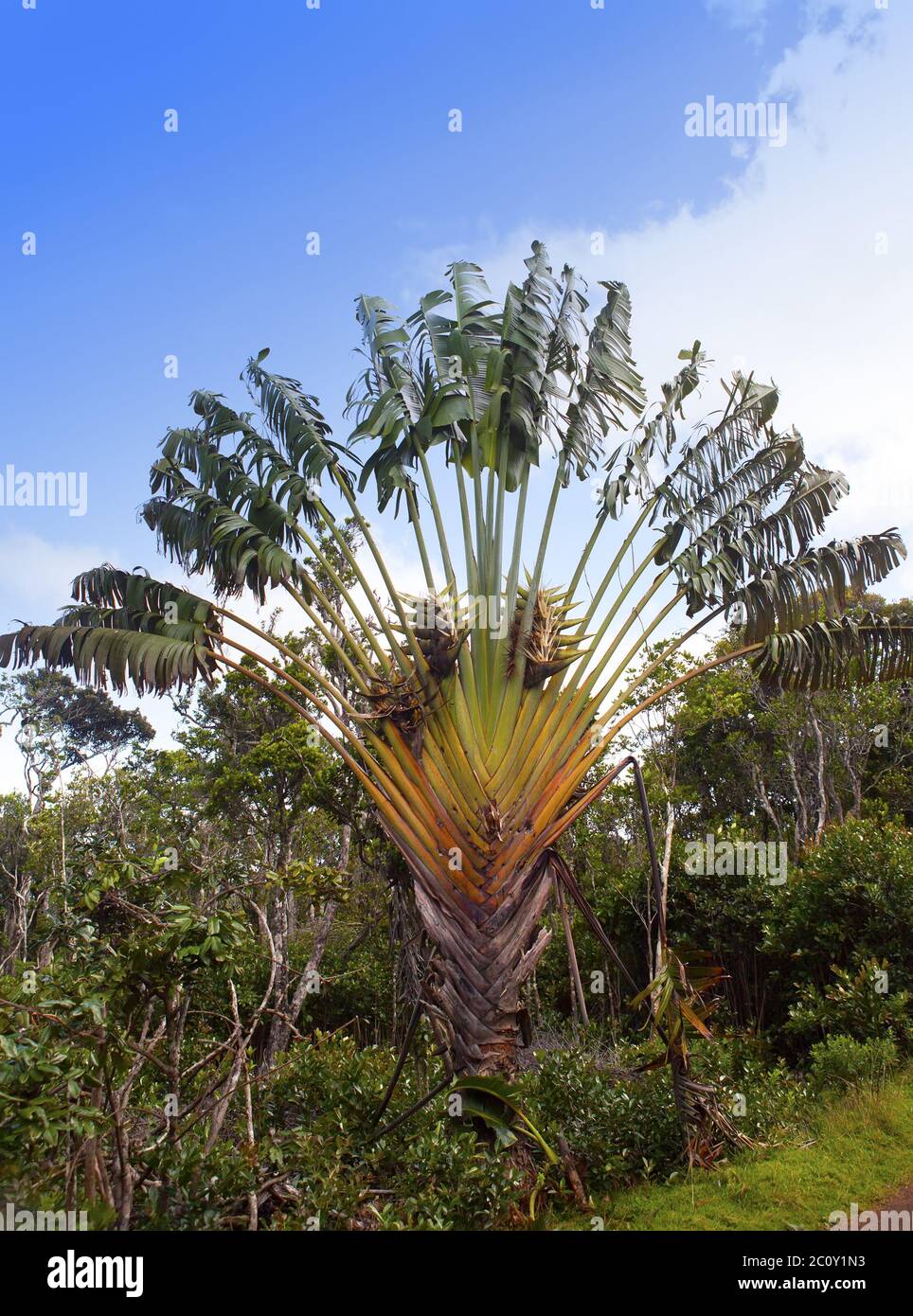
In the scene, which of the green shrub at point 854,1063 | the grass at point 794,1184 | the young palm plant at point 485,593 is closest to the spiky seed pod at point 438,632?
the young palm plant at point 485,593

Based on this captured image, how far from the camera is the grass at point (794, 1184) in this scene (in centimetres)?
667

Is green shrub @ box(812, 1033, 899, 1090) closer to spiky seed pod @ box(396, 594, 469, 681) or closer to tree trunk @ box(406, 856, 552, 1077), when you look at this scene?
tree trunk @ box(406, 856, 552, 1077)

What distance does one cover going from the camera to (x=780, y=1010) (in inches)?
489

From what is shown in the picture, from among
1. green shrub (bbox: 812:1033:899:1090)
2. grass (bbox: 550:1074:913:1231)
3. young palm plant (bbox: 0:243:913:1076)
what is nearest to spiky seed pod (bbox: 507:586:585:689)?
young palm plant (bbox: 0:243:913:1076)

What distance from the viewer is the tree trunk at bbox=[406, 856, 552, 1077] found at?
275 inches

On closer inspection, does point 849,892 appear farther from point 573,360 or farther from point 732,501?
point 573,360

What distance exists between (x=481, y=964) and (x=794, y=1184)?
3.11 metres

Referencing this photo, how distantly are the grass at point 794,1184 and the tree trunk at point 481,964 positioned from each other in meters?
1.39

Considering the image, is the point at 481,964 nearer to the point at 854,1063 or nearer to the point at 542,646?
the point at 542,646

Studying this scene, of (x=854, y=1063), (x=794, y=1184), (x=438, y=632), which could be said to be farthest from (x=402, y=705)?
(x=854, y=1063)

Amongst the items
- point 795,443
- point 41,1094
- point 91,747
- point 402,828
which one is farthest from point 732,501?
point 91,747

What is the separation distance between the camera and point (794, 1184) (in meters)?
7.11

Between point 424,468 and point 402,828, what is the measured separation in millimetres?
3480

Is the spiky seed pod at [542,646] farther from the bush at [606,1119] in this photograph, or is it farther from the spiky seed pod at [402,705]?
the bush at [606,1119]
